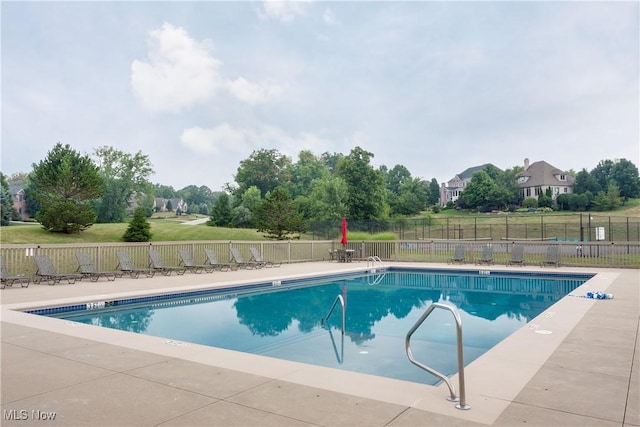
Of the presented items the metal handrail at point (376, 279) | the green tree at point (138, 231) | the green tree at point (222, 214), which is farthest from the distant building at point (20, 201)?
the metal handrail at point (376, 279)

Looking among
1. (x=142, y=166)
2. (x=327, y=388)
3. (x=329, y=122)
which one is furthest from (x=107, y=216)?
(x=327, y=388)

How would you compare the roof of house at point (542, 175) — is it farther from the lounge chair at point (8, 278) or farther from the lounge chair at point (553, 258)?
the lounge chair at point (8, 278)

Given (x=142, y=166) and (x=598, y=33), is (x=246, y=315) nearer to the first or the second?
(x=598, y=33)

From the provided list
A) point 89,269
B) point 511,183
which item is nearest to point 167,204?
point 511,183

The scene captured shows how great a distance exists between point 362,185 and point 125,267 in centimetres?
2687

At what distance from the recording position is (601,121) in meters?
23.5

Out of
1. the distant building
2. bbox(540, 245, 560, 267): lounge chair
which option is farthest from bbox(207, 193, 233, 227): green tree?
bbox(540, 245, 560, 267): lounge chair

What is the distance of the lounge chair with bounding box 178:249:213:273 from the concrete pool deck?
8.03 metres

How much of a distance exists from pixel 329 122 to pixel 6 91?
1036 inches

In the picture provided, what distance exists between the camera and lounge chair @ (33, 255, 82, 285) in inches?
427

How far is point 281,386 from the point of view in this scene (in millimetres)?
3584

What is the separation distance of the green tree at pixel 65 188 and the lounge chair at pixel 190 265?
14.1 metres

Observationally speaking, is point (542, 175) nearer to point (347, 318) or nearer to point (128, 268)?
point (128, 268)

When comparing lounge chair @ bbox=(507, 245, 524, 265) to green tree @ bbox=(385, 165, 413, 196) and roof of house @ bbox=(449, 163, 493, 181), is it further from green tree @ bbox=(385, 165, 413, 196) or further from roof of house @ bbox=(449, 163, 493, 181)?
roof of house @ bbox=(449, 163, 493, 181)
